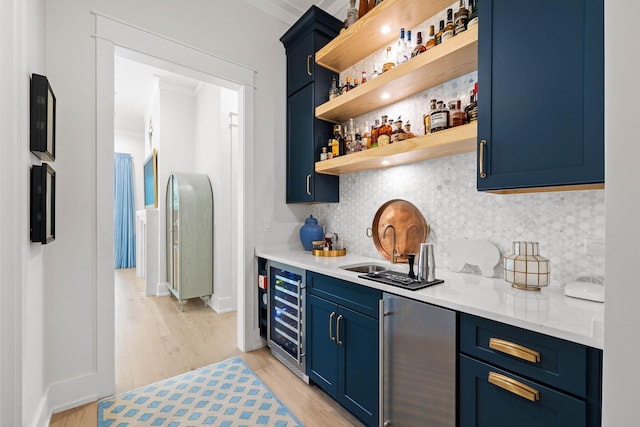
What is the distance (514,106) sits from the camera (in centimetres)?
130

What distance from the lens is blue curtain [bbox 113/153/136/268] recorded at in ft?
22.1

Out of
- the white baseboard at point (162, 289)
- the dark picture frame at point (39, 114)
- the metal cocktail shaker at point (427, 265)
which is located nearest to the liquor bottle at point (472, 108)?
the metal cocktail shaker at point (427, 265)

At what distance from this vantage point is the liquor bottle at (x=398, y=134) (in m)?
1.95

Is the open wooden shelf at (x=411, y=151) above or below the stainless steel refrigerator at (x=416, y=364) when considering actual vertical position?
above

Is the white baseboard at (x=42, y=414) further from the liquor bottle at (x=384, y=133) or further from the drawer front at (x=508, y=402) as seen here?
the liquor bottle at (x=384, y=133)

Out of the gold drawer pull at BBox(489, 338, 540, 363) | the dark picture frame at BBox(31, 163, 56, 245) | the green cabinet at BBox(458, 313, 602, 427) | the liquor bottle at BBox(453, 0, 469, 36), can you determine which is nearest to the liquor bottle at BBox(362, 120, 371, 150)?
the liquor bottle at BBox(453, 0, 469, 36)

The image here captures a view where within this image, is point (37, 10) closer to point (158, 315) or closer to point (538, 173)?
point (538, 173)

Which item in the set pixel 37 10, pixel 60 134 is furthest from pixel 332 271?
pixel 37 10

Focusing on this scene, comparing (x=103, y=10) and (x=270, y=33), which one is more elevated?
(x=270, y=33)

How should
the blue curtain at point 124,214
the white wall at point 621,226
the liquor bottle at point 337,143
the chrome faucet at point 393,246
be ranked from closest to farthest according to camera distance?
the white wall at point 621,226 < the chrome faucet at point 393,246 < the liquor bottle at point 337,143 < the blue curtain at point 124,214

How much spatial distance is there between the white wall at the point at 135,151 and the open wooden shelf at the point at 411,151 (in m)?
6.09

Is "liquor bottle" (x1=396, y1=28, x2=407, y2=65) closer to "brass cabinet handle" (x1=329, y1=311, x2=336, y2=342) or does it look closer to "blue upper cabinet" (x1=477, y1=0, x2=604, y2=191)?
"blue upper cabinet" (x1=477, y1=0, x2=604, y2=191)

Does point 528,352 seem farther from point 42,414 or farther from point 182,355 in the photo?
point 182,355

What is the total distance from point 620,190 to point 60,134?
265 cm
